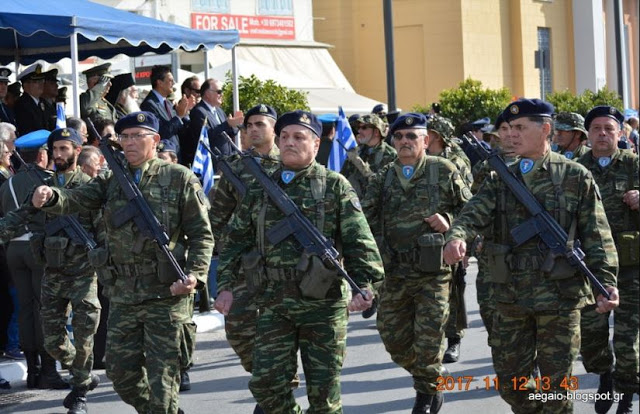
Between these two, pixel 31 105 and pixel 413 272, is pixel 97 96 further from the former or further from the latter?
pixel 413 272

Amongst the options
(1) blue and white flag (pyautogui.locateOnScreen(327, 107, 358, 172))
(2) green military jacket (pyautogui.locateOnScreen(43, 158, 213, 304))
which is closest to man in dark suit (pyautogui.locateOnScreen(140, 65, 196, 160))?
(1) blue and white flag (pyautogui.locateOnScreen(327, 107, 358, 172))

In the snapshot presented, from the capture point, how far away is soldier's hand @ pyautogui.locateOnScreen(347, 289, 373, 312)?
6805 mm

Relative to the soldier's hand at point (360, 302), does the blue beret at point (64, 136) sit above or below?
above

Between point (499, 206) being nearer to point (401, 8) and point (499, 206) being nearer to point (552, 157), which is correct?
point (552, 157)

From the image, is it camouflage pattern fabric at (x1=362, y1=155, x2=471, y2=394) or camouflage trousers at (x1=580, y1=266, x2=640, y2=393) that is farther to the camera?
camouflage pattern fabric at (x1=362, y1=155, x2=471, y2=394)

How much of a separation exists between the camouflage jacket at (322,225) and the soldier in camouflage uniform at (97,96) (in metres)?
6.54

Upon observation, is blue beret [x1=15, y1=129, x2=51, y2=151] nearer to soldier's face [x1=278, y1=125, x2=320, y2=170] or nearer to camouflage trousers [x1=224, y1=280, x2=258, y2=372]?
camouflage trousers [x1=224, y1=280, x2=258, y2=372]

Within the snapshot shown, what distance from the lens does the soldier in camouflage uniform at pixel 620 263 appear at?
8.51m

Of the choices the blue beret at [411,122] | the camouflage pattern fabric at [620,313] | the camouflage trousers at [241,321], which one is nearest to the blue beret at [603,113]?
the camouflage pattern fabric at [620,313]

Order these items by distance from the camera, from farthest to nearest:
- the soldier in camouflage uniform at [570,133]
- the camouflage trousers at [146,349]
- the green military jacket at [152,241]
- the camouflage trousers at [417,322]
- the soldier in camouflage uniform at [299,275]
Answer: the soldier in camouflage uniform at [570,133]
the camouflage trousers at [417,322]
the green military jacket at [152,241]
the camouflage trousers at [146,349]
the soldier in camouflage uniform at [299,275]

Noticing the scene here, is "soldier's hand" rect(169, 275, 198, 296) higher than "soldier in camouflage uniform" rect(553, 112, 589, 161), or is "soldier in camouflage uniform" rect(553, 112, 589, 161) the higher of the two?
"soldier in camouflage uniform" rect(553, 112, 589, 161)

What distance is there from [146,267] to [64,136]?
2181 mm

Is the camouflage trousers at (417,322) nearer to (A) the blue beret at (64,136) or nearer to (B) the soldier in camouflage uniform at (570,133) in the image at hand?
(B) the soldier in camouflage uniform at (570,133)

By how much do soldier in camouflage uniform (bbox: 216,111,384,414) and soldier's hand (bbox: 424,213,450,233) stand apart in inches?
67.2
